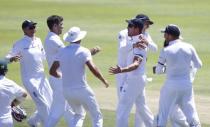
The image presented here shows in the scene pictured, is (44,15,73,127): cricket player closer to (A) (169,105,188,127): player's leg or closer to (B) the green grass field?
(A) (169,105,188,127): player's leg

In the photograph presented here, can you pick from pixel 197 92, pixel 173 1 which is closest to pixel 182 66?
pixel 197 92

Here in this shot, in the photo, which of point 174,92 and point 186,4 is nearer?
point 174,92

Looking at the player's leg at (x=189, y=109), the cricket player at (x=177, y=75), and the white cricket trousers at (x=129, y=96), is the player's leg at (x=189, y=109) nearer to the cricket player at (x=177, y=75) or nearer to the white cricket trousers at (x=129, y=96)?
the cricket player at (x=177, y=75)

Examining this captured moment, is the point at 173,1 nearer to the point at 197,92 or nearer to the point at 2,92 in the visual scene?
the point at 197,92

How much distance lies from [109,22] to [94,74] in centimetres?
1513

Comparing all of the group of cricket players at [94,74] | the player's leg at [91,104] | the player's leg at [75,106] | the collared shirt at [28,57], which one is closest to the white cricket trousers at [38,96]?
the group of cricket players at [94,74]

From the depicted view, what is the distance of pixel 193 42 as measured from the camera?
25453 millimetres

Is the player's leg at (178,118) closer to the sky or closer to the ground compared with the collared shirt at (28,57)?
closer to the ground

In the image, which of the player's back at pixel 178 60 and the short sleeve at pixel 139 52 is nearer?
the player's back at pixel 178 60

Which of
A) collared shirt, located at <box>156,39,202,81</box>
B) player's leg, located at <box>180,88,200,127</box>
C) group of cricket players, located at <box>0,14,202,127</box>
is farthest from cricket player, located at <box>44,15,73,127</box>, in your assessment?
player's leg, located at <box>180,88,200,127</box>

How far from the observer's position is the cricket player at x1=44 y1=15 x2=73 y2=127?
49.2 ft

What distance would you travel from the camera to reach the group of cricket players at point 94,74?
1384 cm

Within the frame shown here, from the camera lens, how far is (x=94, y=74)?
45.1ft

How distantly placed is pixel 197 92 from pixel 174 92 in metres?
5.40
